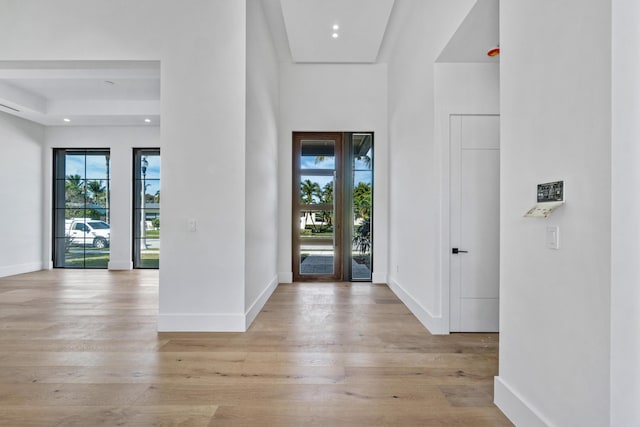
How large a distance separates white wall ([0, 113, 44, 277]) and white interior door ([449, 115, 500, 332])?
780cm

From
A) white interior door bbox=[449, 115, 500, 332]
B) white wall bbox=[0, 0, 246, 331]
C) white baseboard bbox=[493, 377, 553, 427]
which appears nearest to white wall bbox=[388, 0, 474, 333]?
white interior door bbox=[449, 115, 500, 332]

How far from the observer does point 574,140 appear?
1.47 m

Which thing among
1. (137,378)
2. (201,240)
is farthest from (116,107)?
(137,378)

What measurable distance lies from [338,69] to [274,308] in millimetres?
4031

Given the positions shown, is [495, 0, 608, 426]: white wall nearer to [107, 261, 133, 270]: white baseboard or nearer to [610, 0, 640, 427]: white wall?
[610, 0, 640, 427]: white wall

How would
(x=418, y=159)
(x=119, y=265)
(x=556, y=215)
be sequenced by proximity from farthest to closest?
(x=119, y=265)
(x=418, y=159)
(x=556, y=215)

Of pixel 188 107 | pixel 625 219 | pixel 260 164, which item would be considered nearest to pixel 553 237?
pixel 625 219

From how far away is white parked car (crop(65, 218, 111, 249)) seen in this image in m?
7.55

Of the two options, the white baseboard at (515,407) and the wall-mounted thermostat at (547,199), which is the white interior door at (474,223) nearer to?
the white baseboard at (515,407)

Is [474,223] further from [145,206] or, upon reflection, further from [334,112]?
[145,206]

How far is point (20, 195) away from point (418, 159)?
7553mm

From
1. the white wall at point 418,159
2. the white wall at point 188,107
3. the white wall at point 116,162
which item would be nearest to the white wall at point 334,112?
the white wall at point 418,159

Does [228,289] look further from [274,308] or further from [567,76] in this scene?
[567,76]

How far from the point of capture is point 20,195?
268 inches
